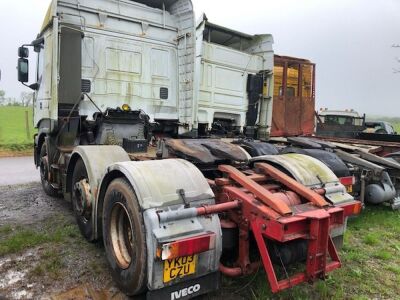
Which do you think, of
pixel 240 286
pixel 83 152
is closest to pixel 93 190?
pixel 83 152

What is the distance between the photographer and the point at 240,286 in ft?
10.4

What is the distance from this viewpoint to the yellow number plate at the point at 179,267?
2.44 meters

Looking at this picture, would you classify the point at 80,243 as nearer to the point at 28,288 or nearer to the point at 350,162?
the point at 28,288

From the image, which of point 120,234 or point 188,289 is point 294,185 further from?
point 120,234

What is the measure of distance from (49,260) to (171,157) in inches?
64.6

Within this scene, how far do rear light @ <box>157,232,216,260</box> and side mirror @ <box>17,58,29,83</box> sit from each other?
5045mm

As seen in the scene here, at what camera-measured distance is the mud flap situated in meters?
2.48

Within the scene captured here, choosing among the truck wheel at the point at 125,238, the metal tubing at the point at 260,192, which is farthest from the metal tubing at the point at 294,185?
the truck wheel at the point at 125,238

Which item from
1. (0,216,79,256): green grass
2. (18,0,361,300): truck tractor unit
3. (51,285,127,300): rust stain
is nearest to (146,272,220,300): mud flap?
(18,0,361,300): truck tractor unit

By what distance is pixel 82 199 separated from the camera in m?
3.80

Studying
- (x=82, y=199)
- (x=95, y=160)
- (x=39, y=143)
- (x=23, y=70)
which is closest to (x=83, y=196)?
(x=82, y=199)

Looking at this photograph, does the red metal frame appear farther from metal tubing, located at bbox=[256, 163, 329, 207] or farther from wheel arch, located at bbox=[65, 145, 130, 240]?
wheel arch, located at bbox=[65, 145, 130, 240]

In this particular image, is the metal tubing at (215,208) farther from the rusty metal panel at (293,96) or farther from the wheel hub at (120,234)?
the rusty metal panel at (293,96)

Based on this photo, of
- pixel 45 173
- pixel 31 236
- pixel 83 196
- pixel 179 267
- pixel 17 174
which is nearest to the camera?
pixel 179 267
